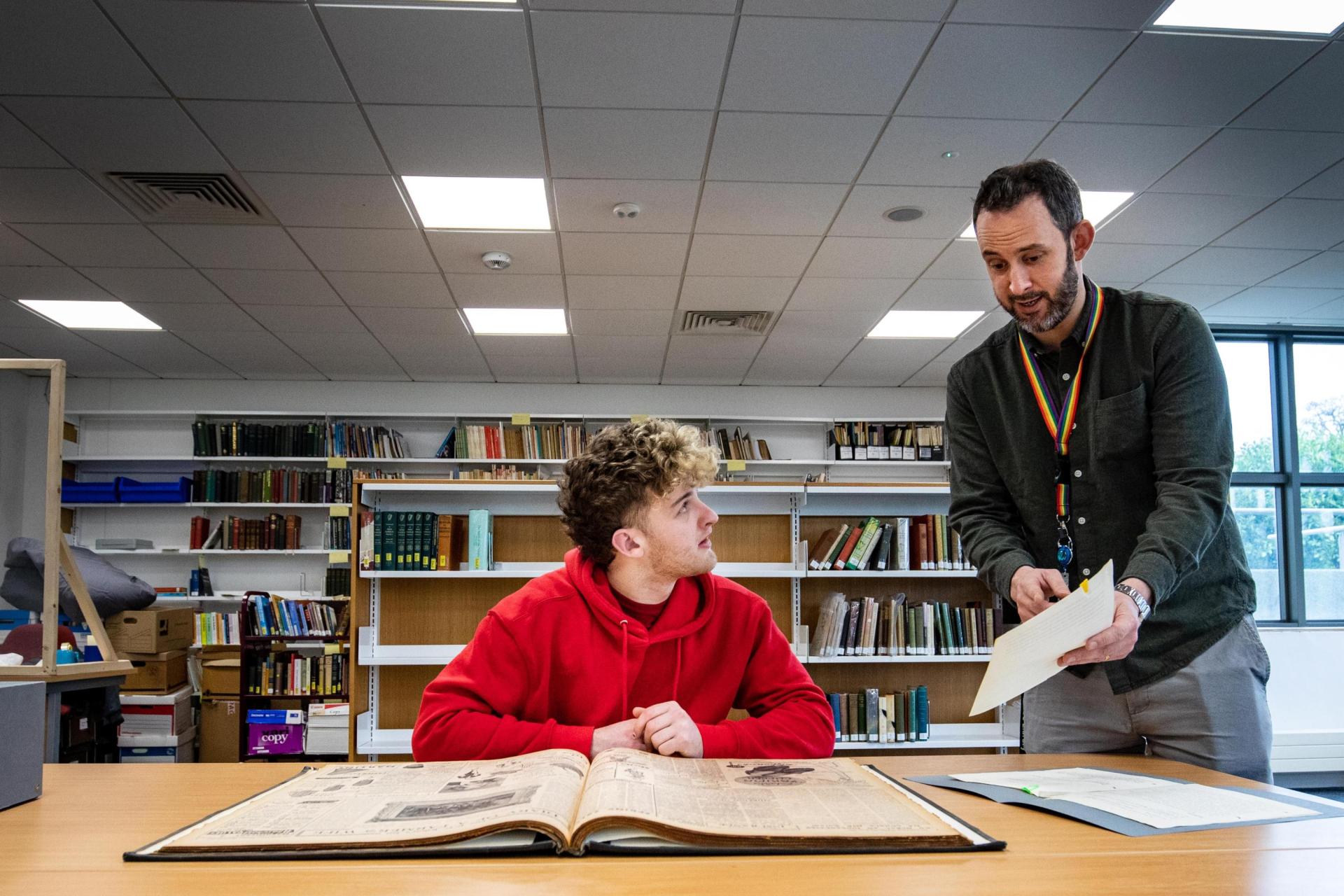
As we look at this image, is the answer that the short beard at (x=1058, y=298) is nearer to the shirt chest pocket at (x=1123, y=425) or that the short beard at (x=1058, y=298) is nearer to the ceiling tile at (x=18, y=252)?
the shirt chest pocket at (x=1123, y=425)

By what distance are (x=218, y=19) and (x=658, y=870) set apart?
293 centimetres

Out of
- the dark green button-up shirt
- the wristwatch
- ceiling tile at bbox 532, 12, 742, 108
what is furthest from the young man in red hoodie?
ceiling tile at bbox 532, 12, 742, 108

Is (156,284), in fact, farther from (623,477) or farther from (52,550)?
(623,477)

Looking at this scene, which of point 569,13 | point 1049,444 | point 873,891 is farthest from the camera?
point 569,13

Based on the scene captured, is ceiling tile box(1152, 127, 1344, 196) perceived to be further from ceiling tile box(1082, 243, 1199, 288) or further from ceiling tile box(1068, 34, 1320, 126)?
ceiling tile box(1082, 243, 1199, 288)

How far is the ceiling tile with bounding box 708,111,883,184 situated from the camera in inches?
133

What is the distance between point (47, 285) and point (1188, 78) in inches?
226

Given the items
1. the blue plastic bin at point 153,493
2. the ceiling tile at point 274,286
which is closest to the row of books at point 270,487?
the blue plastic bin at point 153,493

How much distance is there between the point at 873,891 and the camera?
713 millimetres

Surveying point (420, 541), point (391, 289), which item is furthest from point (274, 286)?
point (420, 541)

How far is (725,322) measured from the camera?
6039 mm

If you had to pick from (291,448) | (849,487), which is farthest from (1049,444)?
(291,448)

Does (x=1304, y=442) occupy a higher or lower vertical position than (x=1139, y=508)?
higher

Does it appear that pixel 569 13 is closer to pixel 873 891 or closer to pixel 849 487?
pixel 849 487
